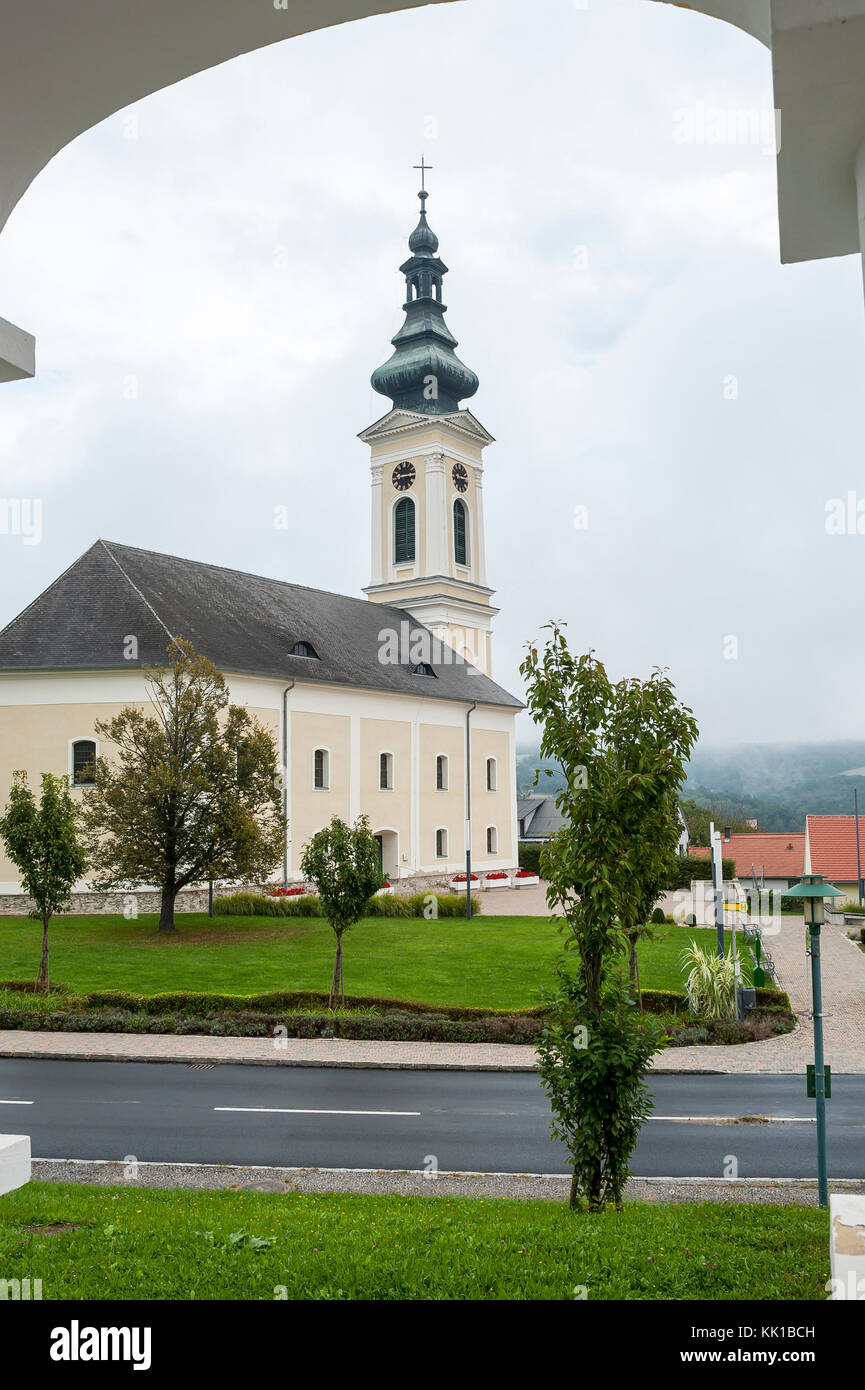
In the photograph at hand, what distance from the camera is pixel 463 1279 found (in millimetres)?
5223

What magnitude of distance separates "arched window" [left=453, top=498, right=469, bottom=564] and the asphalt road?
155ft

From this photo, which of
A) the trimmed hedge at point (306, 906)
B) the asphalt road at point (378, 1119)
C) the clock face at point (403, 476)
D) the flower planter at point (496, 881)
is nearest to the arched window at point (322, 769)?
the trimmed hedge at point (306, 906)

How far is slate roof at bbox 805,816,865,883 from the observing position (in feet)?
172

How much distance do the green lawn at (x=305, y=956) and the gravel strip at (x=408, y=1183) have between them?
8.35 metres

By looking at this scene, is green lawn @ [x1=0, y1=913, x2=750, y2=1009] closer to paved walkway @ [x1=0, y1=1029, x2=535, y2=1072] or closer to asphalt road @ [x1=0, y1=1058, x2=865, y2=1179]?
paved walkway @ [x1=0, y1=1029, x2=535, y2=1072]

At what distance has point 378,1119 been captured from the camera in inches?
523

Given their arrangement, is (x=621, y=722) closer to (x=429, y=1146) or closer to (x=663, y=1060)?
(x=429, y=1146)

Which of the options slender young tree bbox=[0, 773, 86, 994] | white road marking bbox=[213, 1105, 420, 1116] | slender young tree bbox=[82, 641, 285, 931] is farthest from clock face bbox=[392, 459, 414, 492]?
white road marking bbox=[213, 1105, 420, 1116]

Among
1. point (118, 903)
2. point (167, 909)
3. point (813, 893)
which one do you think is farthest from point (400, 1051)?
point (118, 903)

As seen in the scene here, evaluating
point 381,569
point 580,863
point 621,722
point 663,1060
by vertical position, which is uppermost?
point 381,569

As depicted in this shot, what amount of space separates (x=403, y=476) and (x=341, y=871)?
4442 centimetres

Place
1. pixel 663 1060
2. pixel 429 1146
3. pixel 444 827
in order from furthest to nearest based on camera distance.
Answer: pixel 444 827
pixel 663 1060
pixel 429 1146
